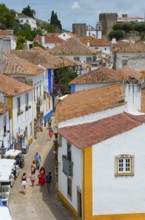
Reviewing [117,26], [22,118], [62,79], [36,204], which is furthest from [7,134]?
[117,26]

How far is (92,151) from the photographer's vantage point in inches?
834

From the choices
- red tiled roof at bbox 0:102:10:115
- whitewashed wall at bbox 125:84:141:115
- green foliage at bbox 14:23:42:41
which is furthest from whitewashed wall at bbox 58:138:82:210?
green foliage at bbox 14:23:42:41

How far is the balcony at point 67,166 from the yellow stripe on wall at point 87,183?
7.24 ft

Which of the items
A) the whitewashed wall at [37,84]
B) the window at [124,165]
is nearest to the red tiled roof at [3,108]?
the whitewashed wall at [37,84]

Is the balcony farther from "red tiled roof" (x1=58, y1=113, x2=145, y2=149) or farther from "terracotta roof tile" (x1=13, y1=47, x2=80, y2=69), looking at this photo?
"terracotta roof tile" (x1=13, y1=47, x2=80, y2=69)

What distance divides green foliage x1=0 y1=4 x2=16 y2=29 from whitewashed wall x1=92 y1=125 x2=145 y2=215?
89.8m

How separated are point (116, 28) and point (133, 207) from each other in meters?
127

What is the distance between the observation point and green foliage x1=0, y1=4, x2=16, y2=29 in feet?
352

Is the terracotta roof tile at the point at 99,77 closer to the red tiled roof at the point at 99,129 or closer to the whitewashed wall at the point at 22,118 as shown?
the whitewashed wall at the point at 22,118

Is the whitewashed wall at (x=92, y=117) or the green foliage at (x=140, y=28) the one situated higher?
the green foliage at (x=140, y=28)

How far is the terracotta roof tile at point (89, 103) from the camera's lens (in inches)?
1029

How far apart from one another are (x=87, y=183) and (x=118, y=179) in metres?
1.43

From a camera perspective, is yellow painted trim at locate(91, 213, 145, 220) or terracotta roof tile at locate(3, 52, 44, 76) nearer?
yellow painted trim at locate(91, 213, 145, 220)

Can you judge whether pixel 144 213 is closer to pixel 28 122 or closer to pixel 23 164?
pixel 23 164
